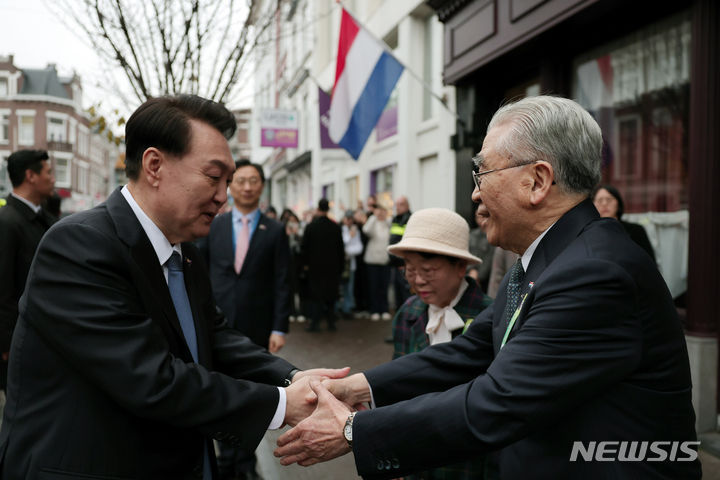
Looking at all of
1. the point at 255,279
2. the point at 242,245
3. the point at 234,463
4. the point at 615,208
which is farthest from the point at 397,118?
the point at 234,463

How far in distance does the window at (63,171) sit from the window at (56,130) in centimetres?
180

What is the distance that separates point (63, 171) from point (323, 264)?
56565 millimetres

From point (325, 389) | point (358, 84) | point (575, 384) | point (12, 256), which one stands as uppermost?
point (358, 84)

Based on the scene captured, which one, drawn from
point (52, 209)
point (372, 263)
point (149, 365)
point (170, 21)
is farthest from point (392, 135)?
point (149, 365)

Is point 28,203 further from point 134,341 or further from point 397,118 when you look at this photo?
point 397,118

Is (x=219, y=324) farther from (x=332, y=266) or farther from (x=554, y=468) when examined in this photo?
(x=332, y=266)

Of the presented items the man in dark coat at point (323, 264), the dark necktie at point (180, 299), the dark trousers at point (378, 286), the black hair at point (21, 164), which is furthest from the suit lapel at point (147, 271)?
the dark trousers at point (378, 286)

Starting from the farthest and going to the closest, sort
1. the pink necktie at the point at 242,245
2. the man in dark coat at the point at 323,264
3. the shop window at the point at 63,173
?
the shop window at the point at 63,173 < the man in dark coat at the point at 323,264 < the pink necktie at the point at 242,245

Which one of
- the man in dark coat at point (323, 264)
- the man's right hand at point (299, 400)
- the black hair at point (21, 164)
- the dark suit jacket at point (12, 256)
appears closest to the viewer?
the man's right hand at point (299, 400)

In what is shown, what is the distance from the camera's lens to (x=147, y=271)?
1.83 meters

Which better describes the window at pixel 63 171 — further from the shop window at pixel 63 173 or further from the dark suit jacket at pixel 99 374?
the dark suit jacket at pixel 99 374

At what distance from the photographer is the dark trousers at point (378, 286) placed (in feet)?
35.2

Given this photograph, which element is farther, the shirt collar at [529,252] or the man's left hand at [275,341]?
the man's left hand at [275,341]

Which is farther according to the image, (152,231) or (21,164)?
(21,164)
